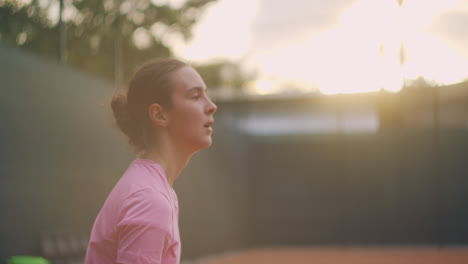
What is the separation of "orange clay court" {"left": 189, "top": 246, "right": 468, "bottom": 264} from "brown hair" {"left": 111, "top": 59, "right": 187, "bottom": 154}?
825cm

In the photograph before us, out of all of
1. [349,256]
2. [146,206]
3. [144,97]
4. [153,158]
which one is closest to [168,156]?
[153,158]

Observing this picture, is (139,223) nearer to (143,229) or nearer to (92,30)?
(143,229)

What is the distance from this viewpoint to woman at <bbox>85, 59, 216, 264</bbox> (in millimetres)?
1076

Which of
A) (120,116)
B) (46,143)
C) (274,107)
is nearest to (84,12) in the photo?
(46,143)

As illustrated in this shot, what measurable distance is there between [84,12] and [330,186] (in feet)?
24.5

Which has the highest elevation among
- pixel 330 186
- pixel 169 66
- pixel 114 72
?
pixel 114 72

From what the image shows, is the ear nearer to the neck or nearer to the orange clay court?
the neck

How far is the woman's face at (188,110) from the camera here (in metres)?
1.30

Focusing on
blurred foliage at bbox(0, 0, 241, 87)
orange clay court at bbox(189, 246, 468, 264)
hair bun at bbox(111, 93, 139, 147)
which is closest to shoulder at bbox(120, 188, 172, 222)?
hair bun at bbox(111, 93, 139, 147)

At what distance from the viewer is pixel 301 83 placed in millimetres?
16453

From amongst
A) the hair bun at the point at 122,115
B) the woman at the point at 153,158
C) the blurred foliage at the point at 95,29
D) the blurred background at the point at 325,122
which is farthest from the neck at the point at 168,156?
the blurred background at the point at 325,122

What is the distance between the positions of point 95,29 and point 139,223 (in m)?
7.49

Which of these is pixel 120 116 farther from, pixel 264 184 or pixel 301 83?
pixel 301 83

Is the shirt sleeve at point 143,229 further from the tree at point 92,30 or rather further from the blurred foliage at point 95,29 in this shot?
the tree at point 92,30
